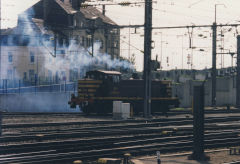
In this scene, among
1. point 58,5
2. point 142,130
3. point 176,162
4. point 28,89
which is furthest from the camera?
point 58,5

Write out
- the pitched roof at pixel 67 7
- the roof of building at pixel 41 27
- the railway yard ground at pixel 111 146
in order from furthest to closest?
the pitched roof at pixel 67 7 → the roof of building at pixel 41 27 → the railway yard ground at pixel 111 146

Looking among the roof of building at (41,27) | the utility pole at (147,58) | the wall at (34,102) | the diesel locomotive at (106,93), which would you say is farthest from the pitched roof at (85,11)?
the utility pole at (147,58)

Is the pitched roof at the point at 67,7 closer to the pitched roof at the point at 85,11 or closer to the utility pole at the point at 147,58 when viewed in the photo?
the pitched roof at the point at 85,11

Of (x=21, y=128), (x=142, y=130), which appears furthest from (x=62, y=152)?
(x=21, y=128)

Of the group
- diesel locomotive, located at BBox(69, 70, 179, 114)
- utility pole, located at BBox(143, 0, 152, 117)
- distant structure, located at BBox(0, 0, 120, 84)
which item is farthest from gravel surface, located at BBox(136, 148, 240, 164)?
distant structure, located at BBox(0, 0, 120, 84)

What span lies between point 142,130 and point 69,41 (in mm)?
43562

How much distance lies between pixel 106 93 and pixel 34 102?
850cm

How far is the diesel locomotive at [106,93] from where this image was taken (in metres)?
34.3

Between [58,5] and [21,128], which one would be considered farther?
[58,5]

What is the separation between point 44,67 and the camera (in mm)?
61719

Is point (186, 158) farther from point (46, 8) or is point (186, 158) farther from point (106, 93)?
point (46, 8)

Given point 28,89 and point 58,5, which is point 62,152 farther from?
point 58,5

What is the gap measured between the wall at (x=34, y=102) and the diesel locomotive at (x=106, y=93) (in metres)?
6.28

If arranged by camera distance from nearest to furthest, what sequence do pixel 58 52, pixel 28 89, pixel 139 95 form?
pixel 139 95, pixel 28 89, pixel 58 52
